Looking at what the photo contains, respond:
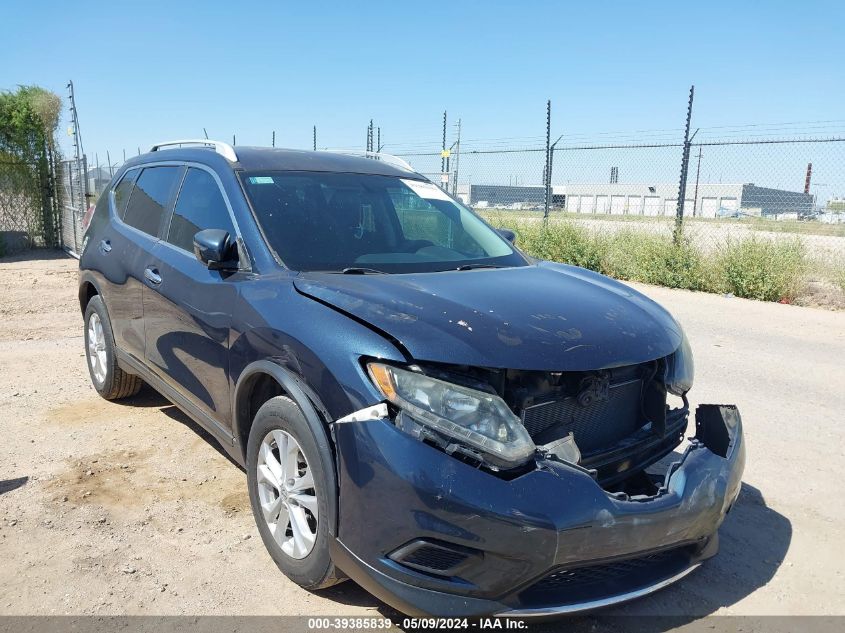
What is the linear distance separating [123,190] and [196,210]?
5.06ft

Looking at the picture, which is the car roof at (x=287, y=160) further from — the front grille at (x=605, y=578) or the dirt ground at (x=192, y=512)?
→ the front grille at (x=605, y=578)

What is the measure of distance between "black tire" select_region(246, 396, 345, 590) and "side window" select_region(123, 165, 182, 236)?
1.90 m

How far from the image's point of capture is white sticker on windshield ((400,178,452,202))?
4293 mm

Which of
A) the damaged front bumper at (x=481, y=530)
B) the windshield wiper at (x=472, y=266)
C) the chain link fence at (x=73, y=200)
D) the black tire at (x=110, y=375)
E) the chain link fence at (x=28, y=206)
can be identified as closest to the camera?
the damaged front bumper at (x=481, y=530)

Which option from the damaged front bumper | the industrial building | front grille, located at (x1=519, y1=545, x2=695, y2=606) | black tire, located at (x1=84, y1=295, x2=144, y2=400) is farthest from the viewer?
the industrial building

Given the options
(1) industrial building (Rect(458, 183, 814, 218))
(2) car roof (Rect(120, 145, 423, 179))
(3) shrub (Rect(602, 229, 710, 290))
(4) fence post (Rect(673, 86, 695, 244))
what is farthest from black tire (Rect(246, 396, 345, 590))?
(1) industrial building (Rect(458, 183, 814, 218))

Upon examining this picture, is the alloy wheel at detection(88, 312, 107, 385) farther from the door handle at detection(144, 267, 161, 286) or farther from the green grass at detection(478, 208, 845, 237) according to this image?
the green grass at detection(478, 208, 845, 237)

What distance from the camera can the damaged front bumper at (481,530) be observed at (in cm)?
218

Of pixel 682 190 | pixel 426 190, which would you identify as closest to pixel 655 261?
pixel 682 190

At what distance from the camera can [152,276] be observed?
4027mm

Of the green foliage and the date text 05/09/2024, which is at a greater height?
the green foliage

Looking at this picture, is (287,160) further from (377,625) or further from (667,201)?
(667,201)

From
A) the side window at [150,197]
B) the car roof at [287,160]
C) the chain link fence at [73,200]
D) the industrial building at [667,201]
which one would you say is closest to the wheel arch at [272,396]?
the car roof at [287,160]

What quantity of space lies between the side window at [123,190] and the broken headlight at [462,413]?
11.1 ft
